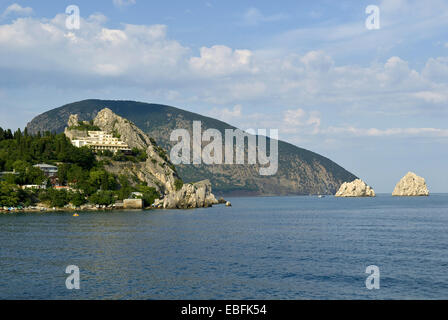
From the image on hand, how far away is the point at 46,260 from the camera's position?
5697 cm

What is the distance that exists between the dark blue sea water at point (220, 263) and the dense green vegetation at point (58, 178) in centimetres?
6870

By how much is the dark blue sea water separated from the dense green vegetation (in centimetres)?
6870

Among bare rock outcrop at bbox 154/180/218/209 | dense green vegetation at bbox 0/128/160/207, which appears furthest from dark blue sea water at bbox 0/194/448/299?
bare rock outcrop at bbox 154/180/218/209

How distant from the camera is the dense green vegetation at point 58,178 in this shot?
15725 cm

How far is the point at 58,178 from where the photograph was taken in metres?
174

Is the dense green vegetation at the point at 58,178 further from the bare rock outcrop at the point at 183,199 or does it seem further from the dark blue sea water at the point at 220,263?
the dark blue sea water at the point at 220,263

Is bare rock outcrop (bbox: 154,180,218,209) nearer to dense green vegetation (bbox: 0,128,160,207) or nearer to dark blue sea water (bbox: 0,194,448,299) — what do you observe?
dense green vegetation (bbox: 0,128,160,207)

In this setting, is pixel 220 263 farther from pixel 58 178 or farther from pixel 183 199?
pixel 58 178

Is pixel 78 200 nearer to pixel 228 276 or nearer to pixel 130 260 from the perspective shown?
pixel 130 260

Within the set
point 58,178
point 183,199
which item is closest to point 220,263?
point 183,199

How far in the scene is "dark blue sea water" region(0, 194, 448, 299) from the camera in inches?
1656

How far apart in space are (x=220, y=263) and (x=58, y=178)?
443 feet

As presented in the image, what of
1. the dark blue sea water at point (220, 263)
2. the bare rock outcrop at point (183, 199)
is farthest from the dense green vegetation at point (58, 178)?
the dark blue sea water at point (220, 263)
